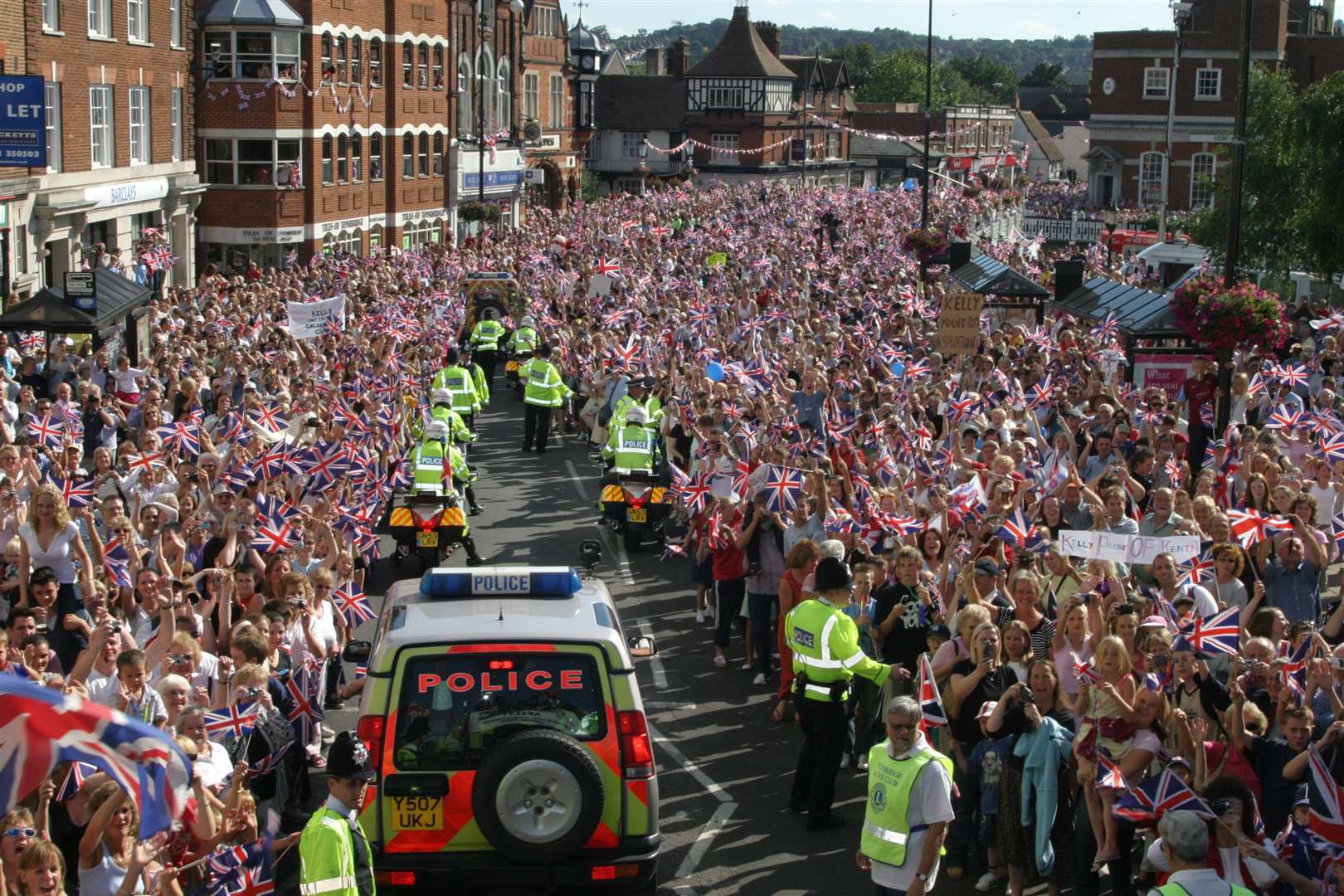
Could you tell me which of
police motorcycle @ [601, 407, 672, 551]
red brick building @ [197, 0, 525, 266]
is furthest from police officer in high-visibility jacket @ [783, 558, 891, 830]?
red brick building @ [197, 0, 525, 266]

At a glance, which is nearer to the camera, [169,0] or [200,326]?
[200,326]

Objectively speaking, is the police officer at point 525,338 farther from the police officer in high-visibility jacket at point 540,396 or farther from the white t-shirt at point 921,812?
the white t-shirt at point 921,812

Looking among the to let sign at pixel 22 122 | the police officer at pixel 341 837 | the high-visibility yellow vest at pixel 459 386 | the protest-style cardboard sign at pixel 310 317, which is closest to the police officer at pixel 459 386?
the high-visibility yellow vest at pixel 459 386

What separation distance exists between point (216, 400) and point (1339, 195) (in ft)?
68.4

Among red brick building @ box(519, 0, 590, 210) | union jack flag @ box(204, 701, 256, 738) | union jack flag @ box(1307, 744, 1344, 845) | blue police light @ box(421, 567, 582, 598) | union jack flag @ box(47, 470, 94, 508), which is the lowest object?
union jack flag @ box(204, 701, 256, 738)

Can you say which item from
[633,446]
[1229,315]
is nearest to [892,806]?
[633,446]

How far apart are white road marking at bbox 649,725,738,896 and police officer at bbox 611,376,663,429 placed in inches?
293

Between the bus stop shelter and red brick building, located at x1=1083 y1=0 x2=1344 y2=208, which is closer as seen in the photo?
the bus stop shelter

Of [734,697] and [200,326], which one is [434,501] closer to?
[734,697]

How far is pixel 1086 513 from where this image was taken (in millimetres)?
14109

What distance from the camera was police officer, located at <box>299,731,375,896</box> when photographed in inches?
273

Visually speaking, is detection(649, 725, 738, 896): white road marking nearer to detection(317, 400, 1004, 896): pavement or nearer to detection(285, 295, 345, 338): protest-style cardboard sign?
detection(317, 400, 1004, 896): pavement

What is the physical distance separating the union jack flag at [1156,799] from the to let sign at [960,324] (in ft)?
48.9

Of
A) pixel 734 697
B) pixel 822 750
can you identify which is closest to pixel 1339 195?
pixel 734 697
